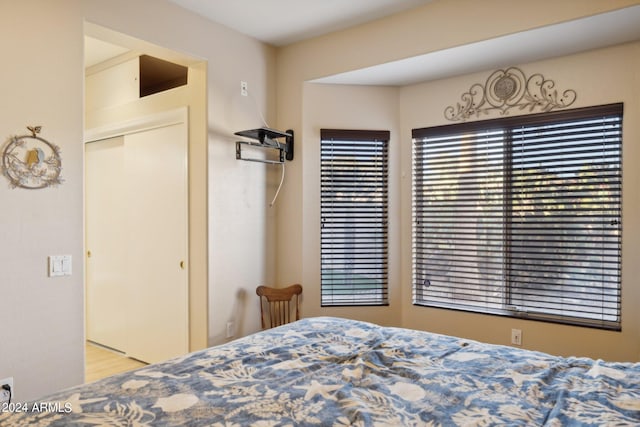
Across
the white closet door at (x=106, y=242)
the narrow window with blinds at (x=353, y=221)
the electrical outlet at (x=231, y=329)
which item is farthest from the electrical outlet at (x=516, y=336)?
the white closet door at (x=106, y=242)

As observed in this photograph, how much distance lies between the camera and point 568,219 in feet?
9.53

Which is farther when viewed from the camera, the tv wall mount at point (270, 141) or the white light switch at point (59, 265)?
the tv wall mount at point (270, 141)

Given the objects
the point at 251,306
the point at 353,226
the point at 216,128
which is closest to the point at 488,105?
the point at 353,226

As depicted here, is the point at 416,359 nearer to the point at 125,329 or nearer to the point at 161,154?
the point at 161,154

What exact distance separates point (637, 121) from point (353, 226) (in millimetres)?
2046

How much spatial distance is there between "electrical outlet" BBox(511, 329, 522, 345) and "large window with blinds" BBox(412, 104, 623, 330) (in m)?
0.12

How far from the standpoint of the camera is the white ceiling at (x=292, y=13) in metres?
2.89

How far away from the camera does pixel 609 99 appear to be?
9.05 feet

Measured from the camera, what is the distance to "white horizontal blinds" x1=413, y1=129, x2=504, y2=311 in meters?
3.20

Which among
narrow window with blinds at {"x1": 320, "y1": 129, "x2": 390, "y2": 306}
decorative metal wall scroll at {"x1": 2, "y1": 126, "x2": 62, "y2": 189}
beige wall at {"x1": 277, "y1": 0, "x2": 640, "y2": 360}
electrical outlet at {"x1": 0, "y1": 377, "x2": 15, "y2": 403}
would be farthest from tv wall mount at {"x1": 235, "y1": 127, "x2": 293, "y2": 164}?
electrical outlet at {"x1": 0, "y1": 377, "x2": 15, "y2": 403}

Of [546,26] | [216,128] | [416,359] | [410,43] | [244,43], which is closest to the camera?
[416,359]

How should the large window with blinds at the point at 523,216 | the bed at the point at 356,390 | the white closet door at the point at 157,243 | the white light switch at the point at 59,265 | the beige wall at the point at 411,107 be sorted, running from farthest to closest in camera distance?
1. the white closet door at the point at 157,243
2. the large window with blinds at the point at 523,216
3. the beige wall at the point at 411,107
4. the white light switch at the point at 59,265
5. the bed at the point at 356,390

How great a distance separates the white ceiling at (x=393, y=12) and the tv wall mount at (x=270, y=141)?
1.88ft

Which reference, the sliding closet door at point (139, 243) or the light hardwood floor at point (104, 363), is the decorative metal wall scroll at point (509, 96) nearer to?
the sliding closet door at point (139, 243)
